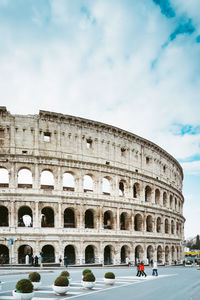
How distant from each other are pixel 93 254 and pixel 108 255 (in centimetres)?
257

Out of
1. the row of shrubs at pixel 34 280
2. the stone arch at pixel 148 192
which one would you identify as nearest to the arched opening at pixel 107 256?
the stone arch at pixel 148 192

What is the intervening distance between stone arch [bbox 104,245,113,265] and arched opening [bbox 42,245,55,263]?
6.34m

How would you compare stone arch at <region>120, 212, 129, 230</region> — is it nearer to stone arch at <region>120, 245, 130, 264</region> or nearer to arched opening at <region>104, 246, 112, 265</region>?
stone arch at <region>120, 245, 130, 264</region>

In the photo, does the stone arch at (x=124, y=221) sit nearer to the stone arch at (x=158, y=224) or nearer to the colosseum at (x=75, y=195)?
the colosseum at (x=75, y=195)

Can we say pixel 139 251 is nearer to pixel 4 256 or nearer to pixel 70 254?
pixel 70 254

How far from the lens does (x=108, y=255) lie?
138 ft

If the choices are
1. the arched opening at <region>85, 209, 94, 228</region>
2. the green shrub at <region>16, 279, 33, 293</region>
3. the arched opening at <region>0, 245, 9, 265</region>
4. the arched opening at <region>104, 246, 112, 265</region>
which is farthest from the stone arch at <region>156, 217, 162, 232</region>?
the green shrub at <region>16, 279, 33, 293</region>

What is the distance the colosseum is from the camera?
35938 mm

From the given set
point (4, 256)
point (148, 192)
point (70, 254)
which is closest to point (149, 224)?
point (148, 192)

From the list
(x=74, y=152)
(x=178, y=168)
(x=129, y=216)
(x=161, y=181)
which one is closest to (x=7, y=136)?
(x=74, y=152)

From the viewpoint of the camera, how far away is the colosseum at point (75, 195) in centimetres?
3594

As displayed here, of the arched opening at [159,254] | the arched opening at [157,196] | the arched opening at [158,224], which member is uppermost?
the arched opening at [157,196]

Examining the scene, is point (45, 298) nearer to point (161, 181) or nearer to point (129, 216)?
point (129, 216)

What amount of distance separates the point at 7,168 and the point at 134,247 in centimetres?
1784
